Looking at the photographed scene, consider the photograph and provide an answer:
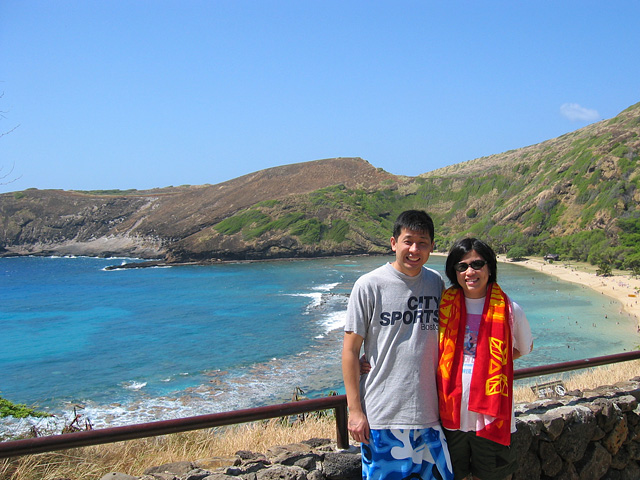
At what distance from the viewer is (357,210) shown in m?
102

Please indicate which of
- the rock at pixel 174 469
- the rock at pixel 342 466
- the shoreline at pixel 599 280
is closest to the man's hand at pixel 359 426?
the rock at pixel 342 466

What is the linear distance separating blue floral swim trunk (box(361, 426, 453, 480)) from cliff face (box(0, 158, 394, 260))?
105903 mm

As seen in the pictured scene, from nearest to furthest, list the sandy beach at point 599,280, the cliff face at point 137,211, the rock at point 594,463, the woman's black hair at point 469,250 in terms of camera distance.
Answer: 1. the woman's black hair at point 469,250
2. the rock at point 594,463
3. the sandy beach at point 599,280
4. the cliff face at point 137,211

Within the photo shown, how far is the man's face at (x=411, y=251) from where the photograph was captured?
8.25 ft

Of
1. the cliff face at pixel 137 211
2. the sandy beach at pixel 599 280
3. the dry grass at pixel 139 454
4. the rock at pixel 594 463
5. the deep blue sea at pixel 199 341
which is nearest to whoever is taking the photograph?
the dry grass at pixel 139 454

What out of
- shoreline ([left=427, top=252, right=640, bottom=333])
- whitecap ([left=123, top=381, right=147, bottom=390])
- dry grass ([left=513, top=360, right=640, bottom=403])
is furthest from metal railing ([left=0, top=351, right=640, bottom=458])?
shoreline ([left=427, top=252, right=640, bottom=333])

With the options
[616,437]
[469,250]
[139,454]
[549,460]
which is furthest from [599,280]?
[139,454]

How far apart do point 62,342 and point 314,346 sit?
672 inches

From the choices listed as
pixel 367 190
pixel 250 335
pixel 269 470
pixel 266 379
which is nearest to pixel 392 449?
pixel 269 470

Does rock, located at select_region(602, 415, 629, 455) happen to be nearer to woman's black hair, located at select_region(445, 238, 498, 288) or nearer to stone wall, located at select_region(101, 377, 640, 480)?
stone wall, located at select_region(101, 377, 640, 480)

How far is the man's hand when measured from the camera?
2.42 metres

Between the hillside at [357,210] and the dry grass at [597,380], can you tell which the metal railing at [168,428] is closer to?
the dry grass at [597,380]

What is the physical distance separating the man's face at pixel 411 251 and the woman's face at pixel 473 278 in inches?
8.5

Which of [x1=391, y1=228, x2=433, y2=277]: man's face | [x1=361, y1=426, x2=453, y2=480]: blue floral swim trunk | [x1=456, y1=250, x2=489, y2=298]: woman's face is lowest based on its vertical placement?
[x1=361, y1=426, x2=453, y2=480]: blue floral swim trunk
